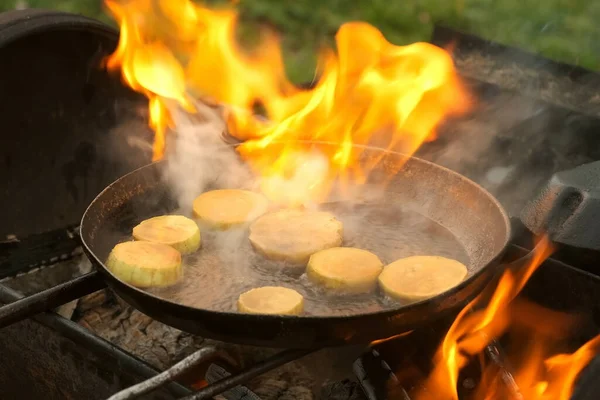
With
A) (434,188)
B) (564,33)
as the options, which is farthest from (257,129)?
Answer: (564,33)

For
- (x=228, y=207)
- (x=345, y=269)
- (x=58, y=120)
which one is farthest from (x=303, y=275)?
(x=58, y=120)

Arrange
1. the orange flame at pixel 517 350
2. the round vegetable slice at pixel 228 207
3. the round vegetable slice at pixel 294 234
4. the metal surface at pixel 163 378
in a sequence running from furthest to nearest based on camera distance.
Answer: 1. the round vegetable slice at pixel 228 207
2. the round vegetable slice at pixel 294 234
3. the orange flame at pixel 517 350
4. the metal surface at pixel 163 378

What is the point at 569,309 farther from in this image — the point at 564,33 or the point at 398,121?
the point at 564,33

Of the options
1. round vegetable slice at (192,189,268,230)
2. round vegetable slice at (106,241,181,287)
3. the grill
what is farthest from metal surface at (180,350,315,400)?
round vegetable slice at (192,189,268,230)

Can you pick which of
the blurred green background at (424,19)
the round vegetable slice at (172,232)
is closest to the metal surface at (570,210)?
the round vegetable slice at (172,232)

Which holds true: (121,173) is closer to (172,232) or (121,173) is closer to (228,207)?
(228,207)

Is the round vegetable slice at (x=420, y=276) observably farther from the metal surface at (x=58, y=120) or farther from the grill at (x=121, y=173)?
the metal surface at (x=58, y=120)
